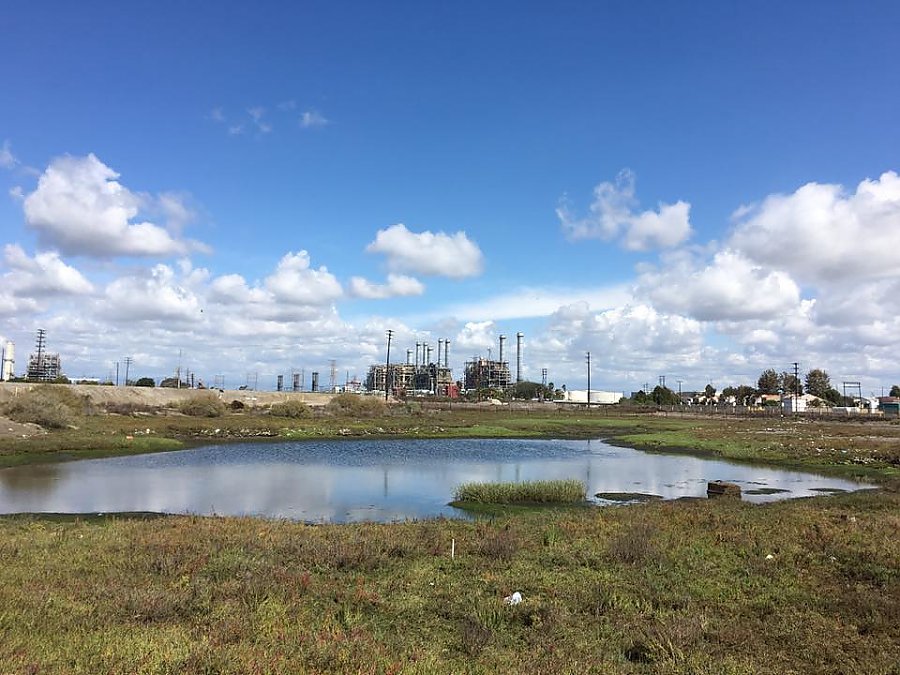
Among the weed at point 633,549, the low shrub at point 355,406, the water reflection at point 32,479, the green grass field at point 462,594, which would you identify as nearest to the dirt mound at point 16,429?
the water reflection at point 32,479

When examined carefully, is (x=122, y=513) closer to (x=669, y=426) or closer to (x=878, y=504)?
(x=878, y=504)

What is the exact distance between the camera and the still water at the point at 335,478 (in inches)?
1206

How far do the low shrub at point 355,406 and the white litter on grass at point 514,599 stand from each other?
98699 mm

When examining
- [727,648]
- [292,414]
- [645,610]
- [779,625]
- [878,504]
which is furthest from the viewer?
[292,414]

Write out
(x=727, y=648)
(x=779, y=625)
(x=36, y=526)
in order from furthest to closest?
1. (x=36, y=526)
2. (x=779, y=625)
3. (x=727, y=648)

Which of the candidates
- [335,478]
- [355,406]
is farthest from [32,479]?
[355,406]

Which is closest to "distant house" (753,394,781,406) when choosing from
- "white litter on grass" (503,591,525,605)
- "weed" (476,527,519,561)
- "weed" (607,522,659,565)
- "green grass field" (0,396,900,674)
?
"green grass field" (0,396,900,674)

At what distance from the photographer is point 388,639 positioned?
10.8 meters

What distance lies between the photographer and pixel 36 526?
21.5 metres

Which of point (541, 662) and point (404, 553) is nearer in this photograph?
point (541, 662)

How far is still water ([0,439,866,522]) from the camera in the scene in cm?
3064

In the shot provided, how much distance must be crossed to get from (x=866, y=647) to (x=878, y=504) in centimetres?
1949

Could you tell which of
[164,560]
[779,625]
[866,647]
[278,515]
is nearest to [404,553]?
[164,560]

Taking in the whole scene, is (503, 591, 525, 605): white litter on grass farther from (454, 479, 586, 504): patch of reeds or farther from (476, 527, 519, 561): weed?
(454, 479, 586, 504): patch of reeds
